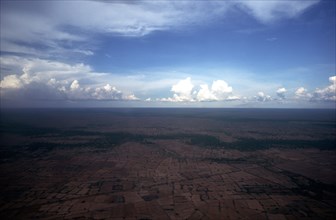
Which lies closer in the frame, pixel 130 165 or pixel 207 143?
pixel 130 165

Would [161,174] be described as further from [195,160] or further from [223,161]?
[223,161]

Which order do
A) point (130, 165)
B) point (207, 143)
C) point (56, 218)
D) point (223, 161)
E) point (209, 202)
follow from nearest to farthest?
1. point (56, 218)
2. point (209, 202)
3. point (130, 165)
4. point (223, 161)
5. point (207, 143)

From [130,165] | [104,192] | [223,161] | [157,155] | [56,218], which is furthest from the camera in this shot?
[157,155]

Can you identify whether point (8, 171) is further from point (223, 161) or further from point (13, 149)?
point (223, 161)

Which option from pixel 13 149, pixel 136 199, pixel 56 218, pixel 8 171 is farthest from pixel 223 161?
pixel 13 149

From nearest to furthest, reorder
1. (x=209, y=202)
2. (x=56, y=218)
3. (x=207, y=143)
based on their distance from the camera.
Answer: (x=56, y=218) → (x=209, y=202) → (x=207, y=143)

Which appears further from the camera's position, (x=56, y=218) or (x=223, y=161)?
(x=223, y=161)

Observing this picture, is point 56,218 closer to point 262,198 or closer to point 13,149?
point 262,198

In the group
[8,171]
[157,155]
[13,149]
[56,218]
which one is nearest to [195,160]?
[157,155]

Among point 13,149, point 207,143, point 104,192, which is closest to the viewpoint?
point 104,192
